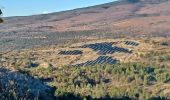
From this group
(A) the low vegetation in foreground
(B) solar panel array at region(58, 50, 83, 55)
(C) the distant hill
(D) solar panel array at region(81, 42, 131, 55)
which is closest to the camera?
(A) the low vegetation in foreground

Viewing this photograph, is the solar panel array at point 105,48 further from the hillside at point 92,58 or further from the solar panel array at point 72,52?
the solar panel array at point 72,52

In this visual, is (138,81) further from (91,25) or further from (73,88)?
(91,25)

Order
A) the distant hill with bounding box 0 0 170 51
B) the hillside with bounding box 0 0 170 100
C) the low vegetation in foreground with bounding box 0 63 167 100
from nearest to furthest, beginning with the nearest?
the hillside with bounding box 0 0 170 100
the low vegetation in foreground with bounding box 0 63 167 100
the distant hill with bounding box 0 0 170 51

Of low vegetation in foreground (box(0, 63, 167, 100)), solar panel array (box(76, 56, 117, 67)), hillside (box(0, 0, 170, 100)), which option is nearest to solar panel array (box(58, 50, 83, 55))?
hillside (box(0, 0, 170, 100))

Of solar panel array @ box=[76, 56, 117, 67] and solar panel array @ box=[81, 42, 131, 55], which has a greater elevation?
solar panel array @ box=[76, 56, 117, 67]

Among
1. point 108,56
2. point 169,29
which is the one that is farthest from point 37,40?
point 108,56

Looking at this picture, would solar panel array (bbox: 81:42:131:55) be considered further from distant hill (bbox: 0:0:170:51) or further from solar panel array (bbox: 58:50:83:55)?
distant hill (bbox: 0:0:170:51)

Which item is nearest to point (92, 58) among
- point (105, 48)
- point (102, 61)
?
point (102, 61)

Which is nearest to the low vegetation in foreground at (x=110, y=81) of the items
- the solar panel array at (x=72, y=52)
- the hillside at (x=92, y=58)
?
the hillside at (x=92, y=58)

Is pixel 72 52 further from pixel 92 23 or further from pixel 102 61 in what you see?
pixel 92 23
